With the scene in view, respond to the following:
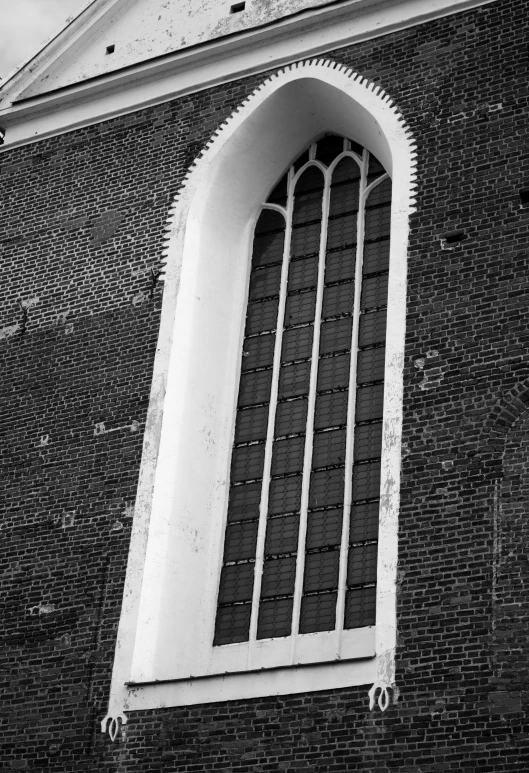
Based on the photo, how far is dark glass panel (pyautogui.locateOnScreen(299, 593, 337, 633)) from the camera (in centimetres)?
1350

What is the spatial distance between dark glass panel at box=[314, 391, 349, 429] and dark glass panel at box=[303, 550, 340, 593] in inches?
52.8

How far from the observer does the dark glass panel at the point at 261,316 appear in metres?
15.6

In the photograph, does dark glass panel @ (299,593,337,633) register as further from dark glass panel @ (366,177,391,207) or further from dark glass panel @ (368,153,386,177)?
dark glass panel @ (368,153,386,177)

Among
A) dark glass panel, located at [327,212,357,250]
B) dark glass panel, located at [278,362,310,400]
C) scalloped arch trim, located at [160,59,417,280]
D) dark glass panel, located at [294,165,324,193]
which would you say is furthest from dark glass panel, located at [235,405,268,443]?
dark glass panel, located at [294,165,324,193]

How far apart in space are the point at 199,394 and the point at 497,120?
3970 millimetres

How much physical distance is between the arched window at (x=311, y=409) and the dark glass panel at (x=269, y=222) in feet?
0.04

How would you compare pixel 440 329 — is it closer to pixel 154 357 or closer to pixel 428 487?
pixel 428 487

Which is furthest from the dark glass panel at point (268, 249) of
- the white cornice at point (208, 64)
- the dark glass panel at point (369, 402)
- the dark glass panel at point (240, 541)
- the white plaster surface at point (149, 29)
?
the dark glass panel at point (240, 541)

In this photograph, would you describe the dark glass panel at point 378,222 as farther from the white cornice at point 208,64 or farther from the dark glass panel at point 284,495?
the dark glass panel at point 284,495

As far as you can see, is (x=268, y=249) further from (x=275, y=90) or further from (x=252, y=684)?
(x=252, y=684)

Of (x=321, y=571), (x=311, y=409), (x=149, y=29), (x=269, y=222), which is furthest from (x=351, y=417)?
(x=149, y=29)

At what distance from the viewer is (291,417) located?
14.8 meters

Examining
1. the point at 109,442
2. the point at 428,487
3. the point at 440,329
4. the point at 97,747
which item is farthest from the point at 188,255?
the point at 97,747

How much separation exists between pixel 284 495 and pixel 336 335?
1.74 meters
